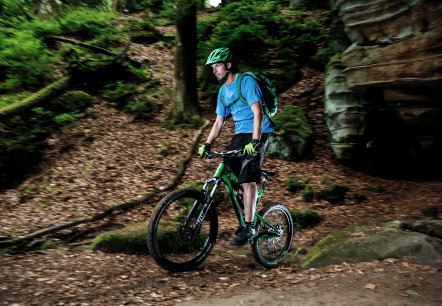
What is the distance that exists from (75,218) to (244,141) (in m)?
3.63

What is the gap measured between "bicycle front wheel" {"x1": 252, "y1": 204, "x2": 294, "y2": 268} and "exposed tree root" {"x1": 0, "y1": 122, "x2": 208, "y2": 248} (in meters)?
2.98

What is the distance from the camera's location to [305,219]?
23.0 feet

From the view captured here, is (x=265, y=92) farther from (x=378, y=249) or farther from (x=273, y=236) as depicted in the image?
(x=378, y=249)

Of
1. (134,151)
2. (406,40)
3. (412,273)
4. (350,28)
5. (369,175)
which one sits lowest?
(412,273)

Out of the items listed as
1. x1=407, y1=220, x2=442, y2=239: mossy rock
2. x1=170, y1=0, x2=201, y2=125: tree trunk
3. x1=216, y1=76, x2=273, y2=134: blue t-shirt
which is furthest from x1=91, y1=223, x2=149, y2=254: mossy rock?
x1=170, y1=0, x2=201, y2=125: tree trunk

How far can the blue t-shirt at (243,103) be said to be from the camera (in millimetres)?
4655

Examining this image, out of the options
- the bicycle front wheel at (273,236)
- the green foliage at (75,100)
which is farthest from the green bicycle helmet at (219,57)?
the green foliage at (75,100)

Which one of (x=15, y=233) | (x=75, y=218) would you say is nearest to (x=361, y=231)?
(x=75, y=218)

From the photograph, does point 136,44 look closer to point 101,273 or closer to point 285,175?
point 285,175

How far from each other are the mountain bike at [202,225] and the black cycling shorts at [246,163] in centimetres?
11

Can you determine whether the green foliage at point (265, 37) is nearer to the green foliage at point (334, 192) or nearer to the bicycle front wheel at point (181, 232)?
the green foliage at point (334, 192)

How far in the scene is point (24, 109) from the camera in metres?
9.55

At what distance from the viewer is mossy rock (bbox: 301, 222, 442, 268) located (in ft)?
15.2

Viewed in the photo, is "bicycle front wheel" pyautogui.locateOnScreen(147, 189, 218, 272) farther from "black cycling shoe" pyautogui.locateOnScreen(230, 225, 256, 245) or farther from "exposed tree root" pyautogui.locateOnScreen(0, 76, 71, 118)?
"exposed tree root" pyautogui.locateOnScreen(0, 76, 71, 118)
